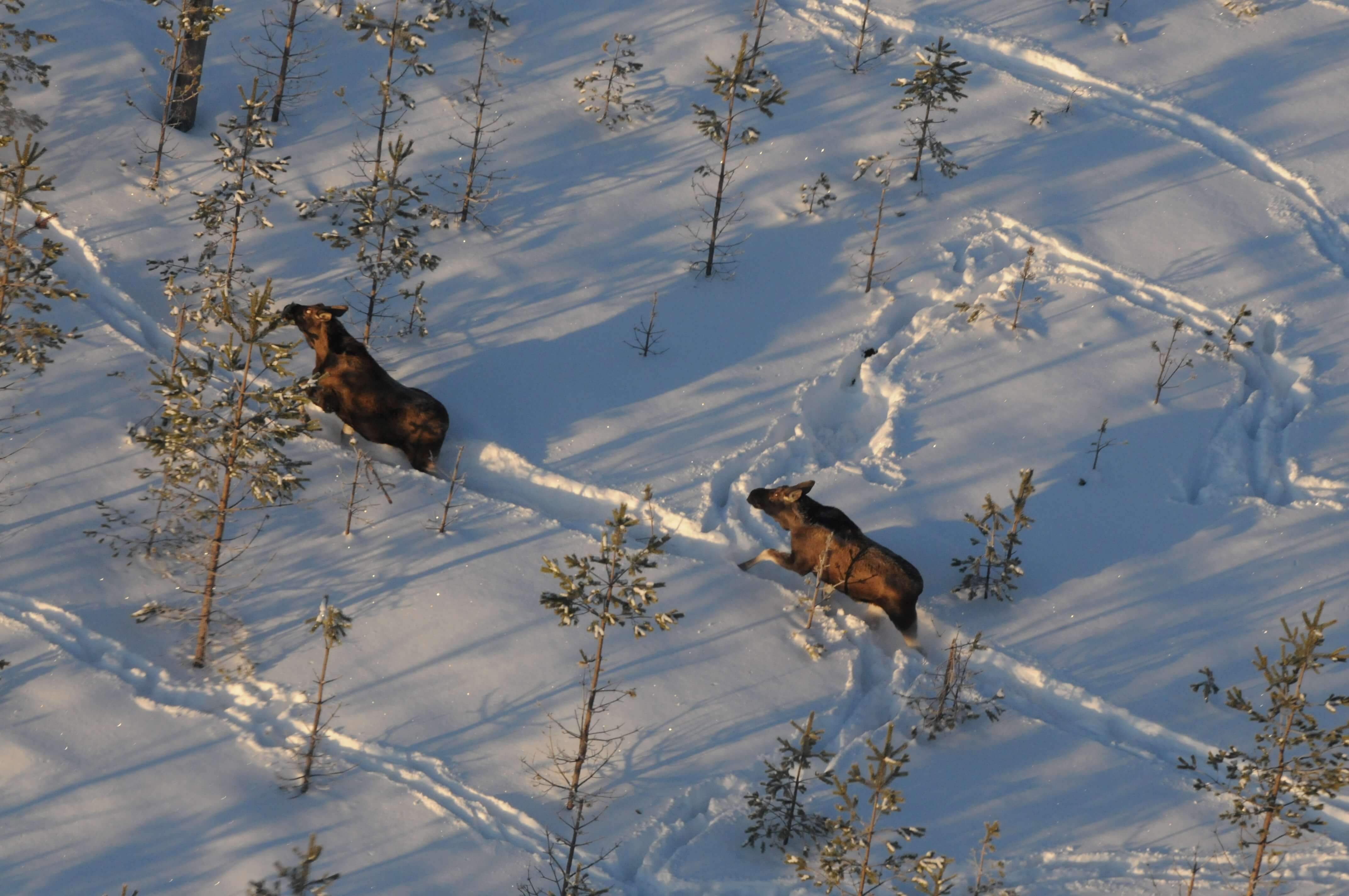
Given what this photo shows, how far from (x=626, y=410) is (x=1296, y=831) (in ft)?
26.6

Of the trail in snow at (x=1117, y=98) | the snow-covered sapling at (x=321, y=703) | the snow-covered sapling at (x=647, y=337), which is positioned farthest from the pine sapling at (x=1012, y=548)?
the trail in snow at (x=1117, y=98)

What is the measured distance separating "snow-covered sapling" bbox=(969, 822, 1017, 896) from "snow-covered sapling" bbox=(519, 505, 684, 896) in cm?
308

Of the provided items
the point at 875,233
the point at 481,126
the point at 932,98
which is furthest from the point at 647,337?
the point at 932,98

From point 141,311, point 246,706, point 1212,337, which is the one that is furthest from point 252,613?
point 1212,337

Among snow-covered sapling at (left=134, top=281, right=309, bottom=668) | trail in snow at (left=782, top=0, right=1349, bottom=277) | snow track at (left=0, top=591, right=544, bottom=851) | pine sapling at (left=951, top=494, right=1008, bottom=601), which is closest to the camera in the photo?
snow-covered sapling at (left=134, top=281, right=309, bottom=668)

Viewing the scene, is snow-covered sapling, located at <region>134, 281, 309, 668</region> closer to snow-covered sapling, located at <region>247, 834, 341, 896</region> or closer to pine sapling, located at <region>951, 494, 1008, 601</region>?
snow-covered sapling, located at <region>247, 834, 341, 896</region>

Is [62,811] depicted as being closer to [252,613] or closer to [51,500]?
[252,613]

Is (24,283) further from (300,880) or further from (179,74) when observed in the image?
(179,74)

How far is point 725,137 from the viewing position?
16.1 m

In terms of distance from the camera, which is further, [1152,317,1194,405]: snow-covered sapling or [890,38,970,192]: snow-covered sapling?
[890,38,970,192]: snow-covered sapling

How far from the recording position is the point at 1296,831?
29.6 feet

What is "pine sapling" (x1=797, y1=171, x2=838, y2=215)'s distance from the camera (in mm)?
16406

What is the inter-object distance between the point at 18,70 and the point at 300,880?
13213mm

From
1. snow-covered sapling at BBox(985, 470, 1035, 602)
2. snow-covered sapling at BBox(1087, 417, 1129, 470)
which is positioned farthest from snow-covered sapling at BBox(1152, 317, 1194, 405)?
snow-covered sapling at BBox(985, 470, 1035, 602)
